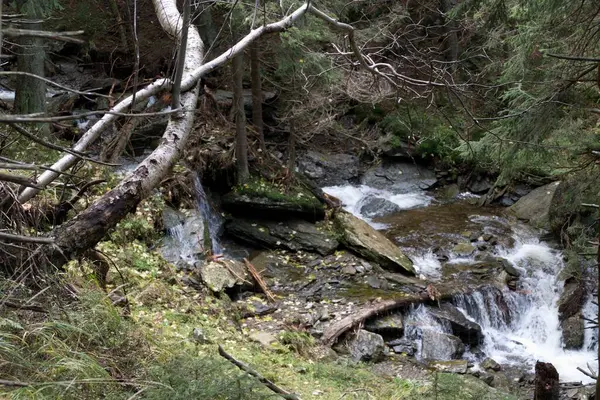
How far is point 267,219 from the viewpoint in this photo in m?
11.9

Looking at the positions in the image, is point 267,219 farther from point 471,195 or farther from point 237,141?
point 471,195

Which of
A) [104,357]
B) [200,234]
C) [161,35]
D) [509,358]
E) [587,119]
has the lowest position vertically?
[509,358]

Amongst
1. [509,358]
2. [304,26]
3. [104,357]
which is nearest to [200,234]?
[304,26]

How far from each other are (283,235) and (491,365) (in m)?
4.67

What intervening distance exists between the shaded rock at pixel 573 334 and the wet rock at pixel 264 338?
5230 millimetres

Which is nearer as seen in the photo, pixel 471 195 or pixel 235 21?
pixel 235 21

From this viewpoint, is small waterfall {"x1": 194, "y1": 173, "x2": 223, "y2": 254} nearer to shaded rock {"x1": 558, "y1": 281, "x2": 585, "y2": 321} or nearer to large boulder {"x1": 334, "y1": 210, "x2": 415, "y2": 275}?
large boulder {"x1": 334, "y1": 210, "x2": 415, "y2": 275}

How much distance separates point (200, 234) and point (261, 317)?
236 centimetres

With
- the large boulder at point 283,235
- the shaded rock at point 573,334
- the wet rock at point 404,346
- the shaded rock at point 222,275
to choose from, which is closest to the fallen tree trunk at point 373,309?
the wet rock at point 404,346

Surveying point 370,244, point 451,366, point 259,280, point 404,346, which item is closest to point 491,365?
point 451,366

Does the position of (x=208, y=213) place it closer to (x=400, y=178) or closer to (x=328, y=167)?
(x=328, y=167)

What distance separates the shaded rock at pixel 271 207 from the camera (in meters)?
11.8

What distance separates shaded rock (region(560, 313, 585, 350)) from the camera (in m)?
9.52

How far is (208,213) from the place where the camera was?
1169 centimetres
